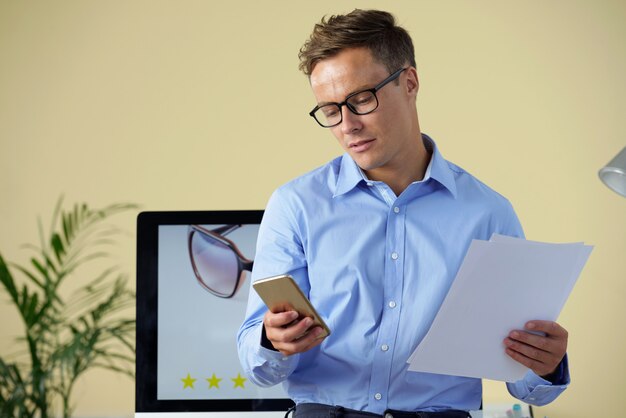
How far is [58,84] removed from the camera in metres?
3.41

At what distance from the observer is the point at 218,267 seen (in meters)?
2.52

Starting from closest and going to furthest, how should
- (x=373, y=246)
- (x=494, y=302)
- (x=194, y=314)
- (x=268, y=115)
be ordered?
(x=494, y=302) < (x=373, y=246) < (x=194, y=314) < (x=268, y=115)

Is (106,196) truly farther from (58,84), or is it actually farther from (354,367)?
(354,367)

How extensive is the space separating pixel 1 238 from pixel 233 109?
0.95 meters

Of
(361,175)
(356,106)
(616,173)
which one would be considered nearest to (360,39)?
(356,106)

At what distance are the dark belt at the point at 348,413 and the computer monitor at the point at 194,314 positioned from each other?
917 mm

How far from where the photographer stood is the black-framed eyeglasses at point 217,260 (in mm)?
2521

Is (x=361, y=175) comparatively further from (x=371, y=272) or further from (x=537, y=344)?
(x=537, y=344)

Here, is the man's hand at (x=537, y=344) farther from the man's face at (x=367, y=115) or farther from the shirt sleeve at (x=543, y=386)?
the man's face at (x=367, y=115)

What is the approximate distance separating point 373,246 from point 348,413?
0.96 feet

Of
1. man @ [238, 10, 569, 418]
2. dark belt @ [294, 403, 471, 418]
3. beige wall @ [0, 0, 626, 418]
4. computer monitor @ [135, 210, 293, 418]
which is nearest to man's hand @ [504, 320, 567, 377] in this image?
man @ [238, 10, 569, 418]

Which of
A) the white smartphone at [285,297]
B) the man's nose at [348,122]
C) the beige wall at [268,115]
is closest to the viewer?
the white smartphone at [285,297]

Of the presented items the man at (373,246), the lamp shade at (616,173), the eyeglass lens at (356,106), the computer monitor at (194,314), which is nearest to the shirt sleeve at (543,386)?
the man at (373,246)

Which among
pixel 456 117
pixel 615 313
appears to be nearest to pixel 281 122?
pixel 456 117
